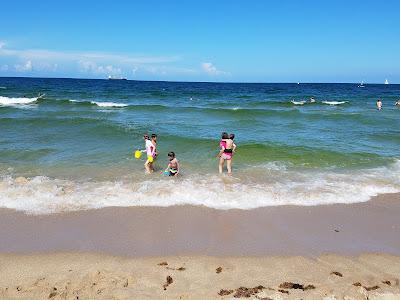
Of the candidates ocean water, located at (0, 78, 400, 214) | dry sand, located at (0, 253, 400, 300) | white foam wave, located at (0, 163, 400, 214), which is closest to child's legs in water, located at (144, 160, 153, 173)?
ocean water, located at (0, 78, 400, 214)

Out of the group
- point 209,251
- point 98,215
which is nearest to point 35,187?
point 98,215

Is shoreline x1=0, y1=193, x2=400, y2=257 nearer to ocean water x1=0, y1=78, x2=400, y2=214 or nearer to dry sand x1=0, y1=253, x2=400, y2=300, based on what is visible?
dry sand x1=0, y1=253, x2=400, y2=300

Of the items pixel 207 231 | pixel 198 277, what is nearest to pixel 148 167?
pixel 207 231

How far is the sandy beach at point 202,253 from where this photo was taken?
206 inches

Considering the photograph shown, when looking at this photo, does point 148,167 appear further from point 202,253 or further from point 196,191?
point 202,253

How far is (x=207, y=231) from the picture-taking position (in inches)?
288

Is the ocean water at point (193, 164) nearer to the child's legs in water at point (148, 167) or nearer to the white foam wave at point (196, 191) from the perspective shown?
the white foam wave at point (196, 191)

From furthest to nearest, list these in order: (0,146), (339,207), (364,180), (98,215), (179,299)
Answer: (0,146) → (364,180) → (339,207) → (98,215) → (179,299)

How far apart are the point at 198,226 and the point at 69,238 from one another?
2357 millimetres

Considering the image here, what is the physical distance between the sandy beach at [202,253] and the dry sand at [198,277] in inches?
0.6

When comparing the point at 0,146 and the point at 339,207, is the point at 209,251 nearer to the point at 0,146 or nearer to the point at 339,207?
the point at 339,207

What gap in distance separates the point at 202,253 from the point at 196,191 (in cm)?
334

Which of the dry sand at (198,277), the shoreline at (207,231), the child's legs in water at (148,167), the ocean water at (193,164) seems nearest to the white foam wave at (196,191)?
the ocean water at (193,164)

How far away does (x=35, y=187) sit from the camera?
9758 millimetres
